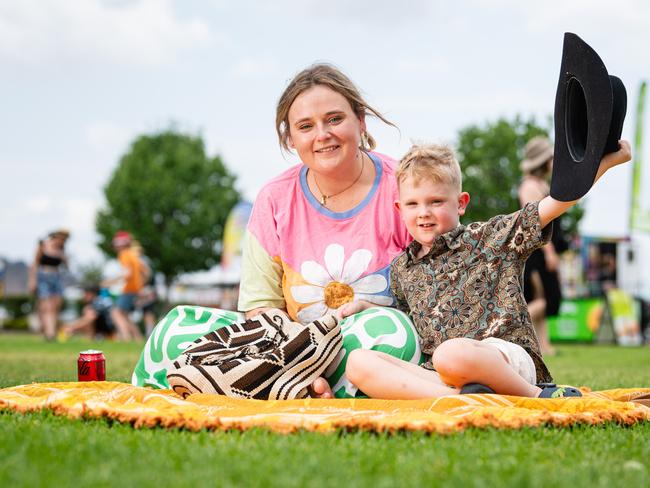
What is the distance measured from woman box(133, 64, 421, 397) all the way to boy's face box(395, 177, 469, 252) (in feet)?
1.20

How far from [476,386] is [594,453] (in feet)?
2.70

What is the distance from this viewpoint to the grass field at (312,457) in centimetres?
194

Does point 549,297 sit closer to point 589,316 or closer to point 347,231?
point 347,231

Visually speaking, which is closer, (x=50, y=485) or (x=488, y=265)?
(x=50, y=485)

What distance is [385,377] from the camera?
3355 mm

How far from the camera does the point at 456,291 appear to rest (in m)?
3.70

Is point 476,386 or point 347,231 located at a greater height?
point 347,231

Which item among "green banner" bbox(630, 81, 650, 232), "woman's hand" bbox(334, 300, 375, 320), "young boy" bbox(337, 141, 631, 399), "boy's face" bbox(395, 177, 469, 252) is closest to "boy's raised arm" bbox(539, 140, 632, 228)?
"young boy" bbox(337, 141, 631, 399)

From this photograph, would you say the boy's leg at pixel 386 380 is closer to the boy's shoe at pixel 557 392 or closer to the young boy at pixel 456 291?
the young boy at pixel 456 291

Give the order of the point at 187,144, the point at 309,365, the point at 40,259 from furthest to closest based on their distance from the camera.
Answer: the point at 187,144
the point at 40,259
the point at 309,365

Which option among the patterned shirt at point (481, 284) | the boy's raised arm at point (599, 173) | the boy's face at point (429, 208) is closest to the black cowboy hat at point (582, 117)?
the boy's raised arm at point (599, 173)

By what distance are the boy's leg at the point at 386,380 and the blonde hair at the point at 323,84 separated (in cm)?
144

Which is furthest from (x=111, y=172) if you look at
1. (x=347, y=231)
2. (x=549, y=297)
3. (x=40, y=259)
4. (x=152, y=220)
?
(x=347, y=231)

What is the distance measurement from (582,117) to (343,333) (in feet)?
4.76
